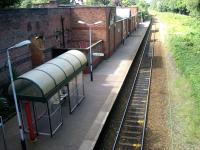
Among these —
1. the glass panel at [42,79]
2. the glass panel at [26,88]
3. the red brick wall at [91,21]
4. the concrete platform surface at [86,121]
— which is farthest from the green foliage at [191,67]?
the red brick wall at [91,21]

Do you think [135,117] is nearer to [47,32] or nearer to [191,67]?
[191,67]

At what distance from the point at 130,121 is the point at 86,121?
7.75 ft

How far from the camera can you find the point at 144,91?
20.2m

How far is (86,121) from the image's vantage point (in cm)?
1548

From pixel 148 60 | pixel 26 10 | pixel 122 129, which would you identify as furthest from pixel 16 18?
pixel 148 60

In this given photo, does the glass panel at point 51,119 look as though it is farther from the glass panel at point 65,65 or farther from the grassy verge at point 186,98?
the grassy verge at point 186,98

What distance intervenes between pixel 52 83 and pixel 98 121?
11.0 feet

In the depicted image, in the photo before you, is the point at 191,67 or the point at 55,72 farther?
the point at 191,67

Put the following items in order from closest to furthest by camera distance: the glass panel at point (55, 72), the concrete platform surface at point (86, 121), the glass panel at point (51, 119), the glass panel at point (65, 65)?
1. the concrete platform surface at point (86, 121)
2. the glass panel at point (55, 72)
3. the glass panel at point (51, 119)
4. the glass panel at point (65, 65)

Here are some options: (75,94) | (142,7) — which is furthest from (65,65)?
(142,7)

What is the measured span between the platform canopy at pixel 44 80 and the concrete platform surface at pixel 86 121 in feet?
7.00

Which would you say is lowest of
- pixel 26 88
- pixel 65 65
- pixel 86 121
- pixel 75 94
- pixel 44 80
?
pixel 86 121

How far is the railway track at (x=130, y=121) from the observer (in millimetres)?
13398

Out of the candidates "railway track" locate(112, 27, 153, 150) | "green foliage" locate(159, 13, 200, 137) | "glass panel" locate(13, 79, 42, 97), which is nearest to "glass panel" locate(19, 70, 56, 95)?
"glass panel" locate(13, 79, 42, 97)
